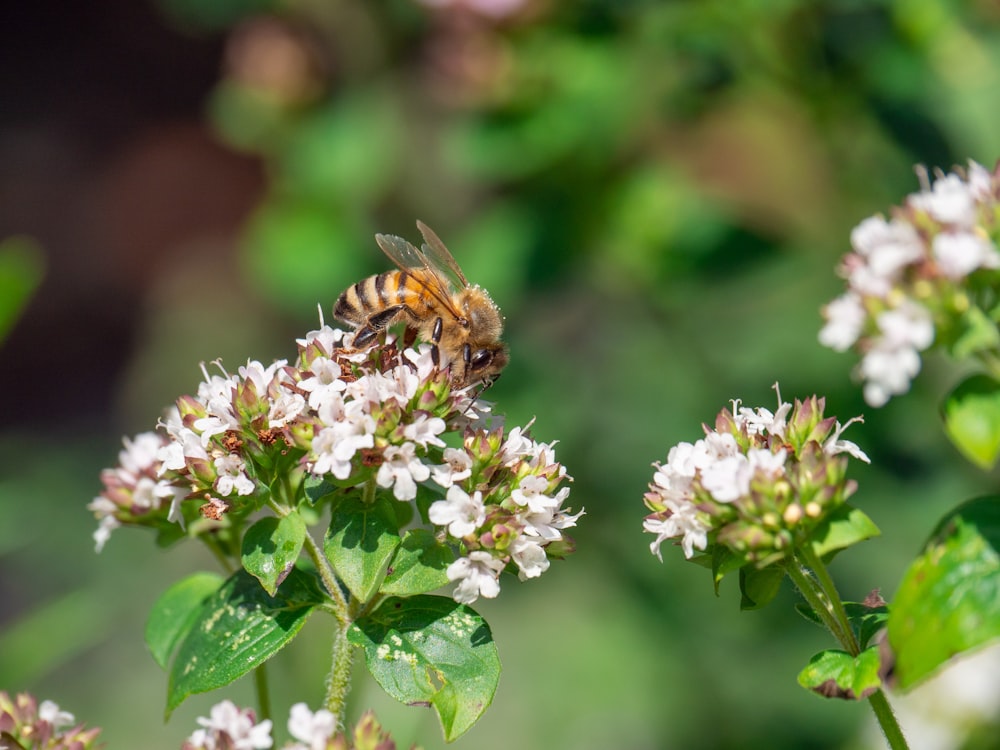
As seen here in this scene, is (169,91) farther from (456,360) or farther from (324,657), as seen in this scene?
(456,360)

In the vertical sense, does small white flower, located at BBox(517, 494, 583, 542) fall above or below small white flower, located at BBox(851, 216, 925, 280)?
below

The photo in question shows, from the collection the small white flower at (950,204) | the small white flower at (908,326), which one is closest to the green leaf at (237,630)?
the small white flower at (908,326)

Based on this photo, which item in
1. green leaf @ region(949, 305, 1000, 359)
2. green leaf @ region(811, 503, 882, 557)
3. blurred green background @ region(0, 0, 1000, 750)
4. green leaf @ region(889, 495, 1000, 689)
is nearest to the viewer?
green leaf @ region(889, 495, 1000, 689)

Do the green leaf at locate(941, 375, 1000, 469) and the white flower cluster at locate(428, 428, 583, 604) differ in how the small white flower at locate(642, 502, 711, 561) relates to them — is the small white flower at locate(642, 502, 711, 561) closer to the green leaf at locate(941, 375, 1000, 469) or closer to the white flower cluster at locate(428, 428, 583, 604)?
the white flower cluster at locate(428, 428, 583, 604)

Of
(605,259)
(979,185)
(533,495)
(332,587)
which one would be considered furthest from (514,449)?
(605,259)

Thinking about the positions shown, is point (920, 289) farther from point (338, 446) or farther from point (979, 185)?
point (338, 446)

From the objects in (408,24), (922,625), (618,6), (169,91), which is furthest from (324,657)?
(169,91)

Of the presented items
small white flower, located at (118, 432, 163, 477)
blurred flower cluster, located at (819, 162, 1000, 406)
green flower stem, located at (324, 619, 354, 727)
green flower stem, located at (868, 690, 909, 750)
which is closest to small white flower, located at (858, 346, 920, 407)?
blurred flower cluster, located at (819, 162, 1000, 406)
